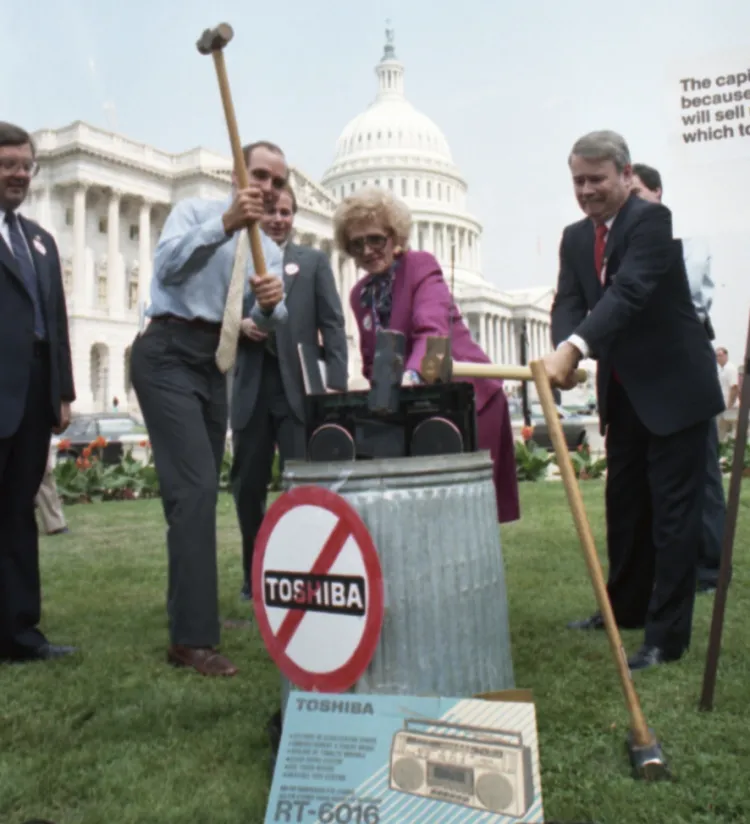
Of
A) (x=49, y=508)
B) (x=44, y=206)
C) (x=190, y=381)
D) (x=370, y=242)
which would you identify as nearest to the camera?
(x=370, y=242)

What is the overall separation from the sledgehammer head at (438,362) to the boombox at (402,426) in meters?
0.06

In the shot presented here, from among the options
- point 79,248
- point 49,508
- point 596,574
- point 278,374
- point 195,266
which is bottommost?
point 49,508

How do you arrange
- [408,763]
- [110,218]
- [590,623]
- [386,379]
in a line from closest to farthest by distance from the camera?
[408,763]
[386,379]
[590,623]
[110,218]

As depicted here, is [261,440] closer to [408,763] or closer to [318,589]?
[318,589]

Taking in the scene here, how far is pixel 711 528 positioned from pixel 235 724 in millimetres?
3551

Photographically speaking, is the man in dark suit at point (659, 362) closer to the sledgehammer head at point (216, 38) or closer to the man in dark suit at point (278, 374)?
the sledgehammer head at point (216, 38)

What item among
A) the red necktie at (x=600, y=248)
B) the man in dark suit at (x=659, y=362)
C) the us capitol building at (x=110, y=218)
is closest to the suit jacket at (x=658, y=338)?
the man in dark suit at (x=659, y=362)

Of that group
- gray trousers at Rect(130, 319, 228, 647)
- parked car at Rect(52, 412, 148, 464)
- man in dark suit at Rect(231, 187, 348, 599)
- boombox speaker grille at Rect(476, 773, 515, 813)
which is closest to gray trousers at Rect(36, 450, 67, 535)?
man in dark suit at Rect(231, 187, 348, 599)

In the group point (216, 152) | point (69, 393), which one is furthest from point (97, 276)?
point (69, 393)

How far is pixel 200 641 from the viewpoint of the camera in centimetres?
405

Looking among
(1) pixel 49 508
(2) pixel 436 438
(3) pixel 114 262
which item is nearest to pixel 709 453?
(2) pixel 436 438

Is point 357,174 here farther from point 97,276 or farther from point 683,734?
point 683,734

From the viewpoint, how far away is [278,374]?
18.3 ft

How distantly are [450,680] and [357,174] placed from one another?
111 m
